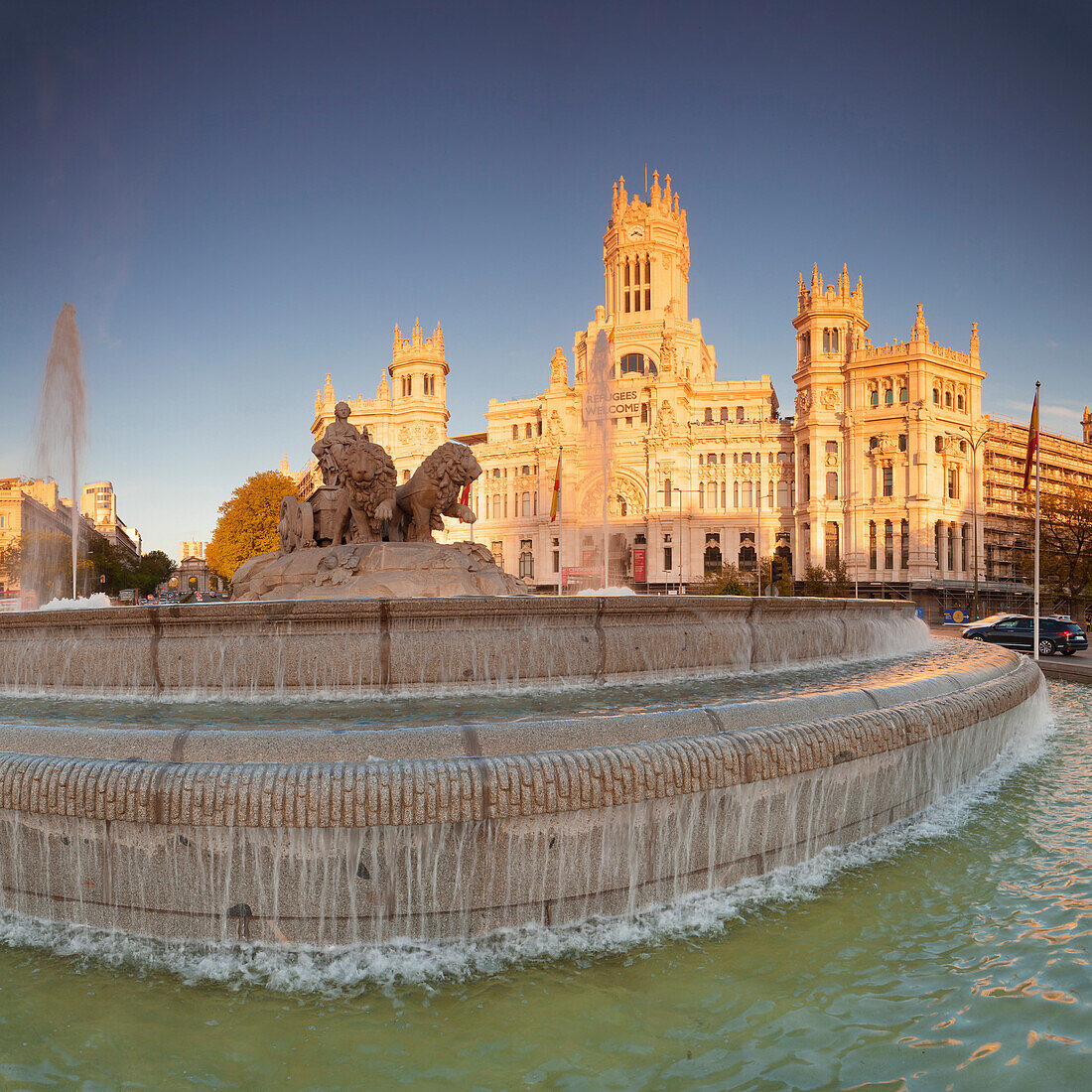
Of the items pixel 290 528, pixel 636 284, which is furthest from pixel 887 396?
pixel 290 528

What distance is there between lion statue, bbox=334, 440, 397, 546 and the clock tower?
253 ft

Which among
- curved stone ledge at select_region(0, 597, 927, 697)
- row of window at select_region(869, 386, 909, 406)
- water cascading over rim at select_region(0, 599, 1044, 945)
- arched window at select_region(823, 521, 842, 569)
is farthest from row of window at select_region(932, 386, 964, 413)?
water cascading over rim at select_region(0, 599, 1044, 945)

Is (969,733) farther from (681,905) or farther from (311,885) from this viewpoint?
(311,885)

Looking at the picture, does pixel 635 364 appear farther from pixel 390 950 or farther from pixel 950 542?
pixel 390 950

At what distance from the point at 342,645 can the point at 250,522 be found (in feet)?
176

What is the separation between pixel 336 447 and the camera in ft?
44.7

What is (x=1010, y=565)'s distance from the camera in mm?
69375

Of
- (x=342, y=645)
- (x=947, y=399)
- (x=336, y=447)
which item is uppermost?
(x=947, y=399)

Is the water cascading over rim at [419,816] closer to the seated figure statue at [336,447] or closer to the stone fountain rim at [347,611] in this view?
the stone fountain rim at [347,611]

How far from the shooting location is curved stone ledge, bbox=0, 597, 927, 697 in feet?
24.2

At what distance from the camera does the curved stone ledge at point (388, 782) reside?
345 centimetres

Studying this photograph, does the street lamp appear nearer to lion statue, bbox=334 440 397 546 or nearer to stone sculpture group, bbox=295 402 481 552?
stone sculpture group, bbox=295 402 481 552

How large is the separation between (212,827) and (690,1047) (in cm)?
221

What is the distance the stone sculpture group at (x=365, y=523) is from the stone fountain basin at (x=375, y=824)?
27.0 ft
